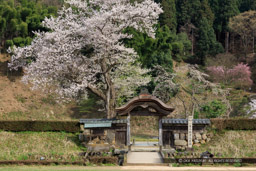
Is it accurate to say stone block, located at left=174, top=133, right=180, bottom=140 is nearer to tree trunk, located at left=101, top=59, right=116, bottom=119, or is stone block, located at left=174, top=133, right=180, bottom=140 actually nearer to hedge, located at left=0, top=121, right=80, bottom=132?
hedge, located at left=0, top=121, right=80, bottom=132

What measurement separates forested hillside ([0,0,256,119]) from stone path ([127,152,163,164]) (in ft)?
26.0

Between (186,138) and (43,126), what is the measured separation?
25.0 ft

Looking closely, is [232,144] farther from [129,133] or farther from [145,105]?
[129,133]

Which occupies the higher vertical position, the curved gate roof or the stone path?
the curved gate roof

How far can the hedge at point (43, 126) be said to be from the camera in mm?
17828

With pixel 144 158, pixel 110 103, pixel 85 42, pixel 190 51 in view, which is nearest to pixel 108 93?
pixel 110 103

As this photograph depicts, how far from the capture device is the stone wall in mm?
16812

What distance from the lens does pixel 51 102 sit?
33719mm

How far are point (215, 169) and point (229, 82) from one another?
27654 millimetres

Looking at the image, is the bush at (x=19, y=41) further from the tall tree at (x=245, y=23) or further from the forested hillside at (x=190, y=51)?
the tall tree at (x=245, y=23)

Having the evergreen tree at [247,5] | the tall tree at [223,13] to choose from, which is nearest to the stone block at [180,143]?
the tall tree at [223,13]

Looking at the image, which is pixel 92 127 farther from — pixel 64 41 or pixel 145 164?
pixel 64 41

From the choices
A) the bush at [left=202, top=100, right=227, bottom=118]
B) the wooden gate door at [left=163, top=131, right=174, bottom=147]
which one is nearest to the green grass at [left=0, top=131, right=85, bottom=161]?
the wooden gate door at [left=163, top=131, right=174, bottom=147]

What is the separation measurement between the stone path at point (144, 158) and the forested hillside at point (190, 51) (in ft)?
26.0
